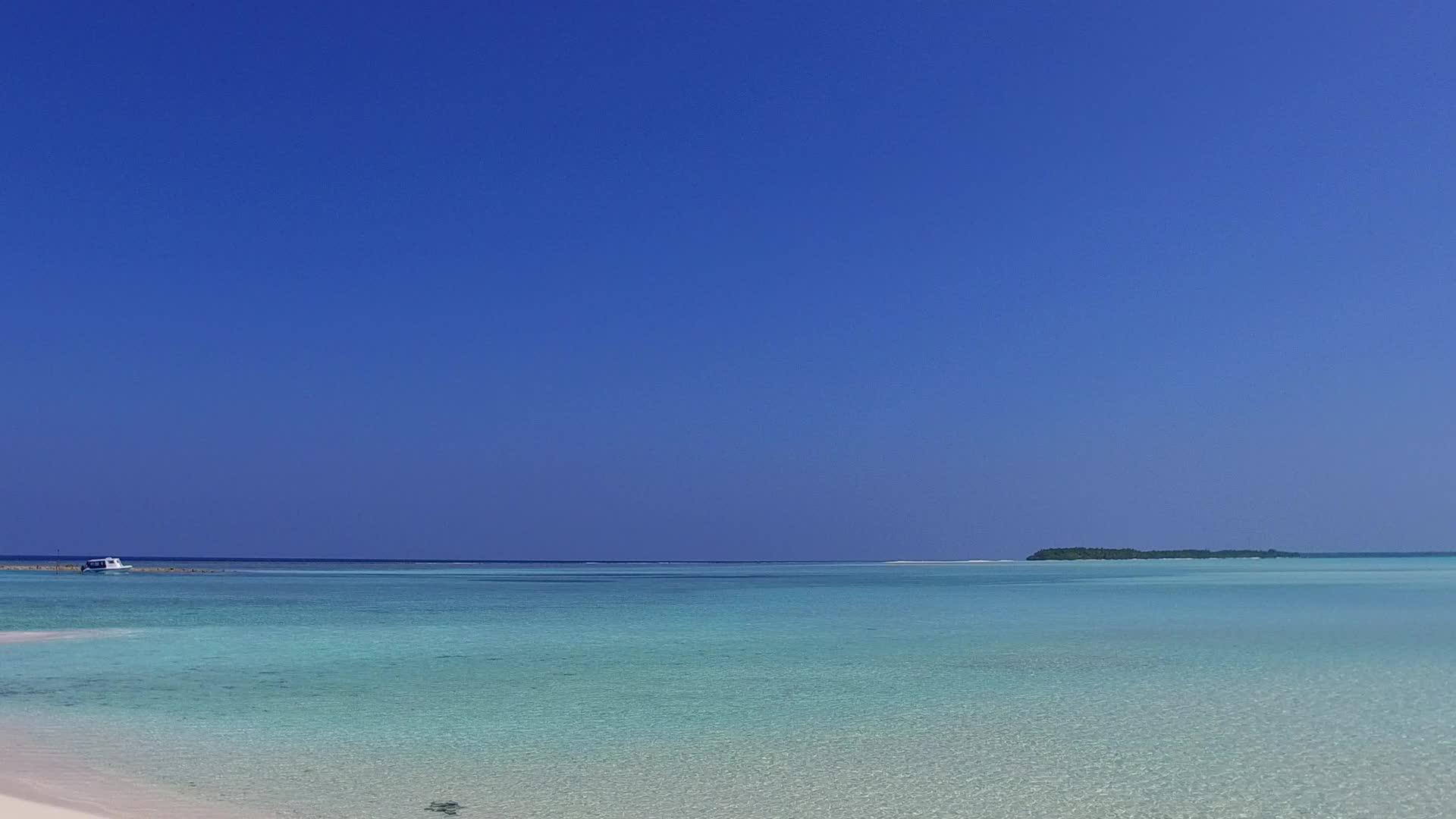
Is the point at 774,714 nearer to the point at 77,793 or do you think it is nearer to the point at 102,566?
the point at 77,793

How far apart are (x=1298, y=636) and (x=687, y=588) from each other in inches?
1532

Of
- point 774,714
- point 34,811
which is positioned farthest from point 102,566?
point 34,811

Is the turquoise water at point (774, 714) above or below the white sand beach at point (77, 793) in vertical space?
below

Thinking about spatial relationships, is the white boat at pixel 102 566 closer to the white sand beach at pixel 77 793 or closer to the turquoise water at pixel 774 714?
the turquoise water at pixel 774 714

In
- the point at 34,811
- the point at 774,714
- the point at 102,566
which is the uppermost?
the point at 34,811

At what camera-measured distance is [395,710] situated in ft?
49.1

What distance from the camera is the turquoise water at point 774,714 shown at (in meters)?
10.0

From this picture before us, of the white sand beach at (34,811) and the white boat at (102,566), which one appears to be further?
the white boat at (102,566)

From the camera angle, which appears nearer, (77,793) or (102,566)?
(77,793)

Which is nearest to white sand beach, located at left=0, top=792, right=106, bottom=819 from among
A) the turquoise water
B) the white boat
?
the turquoise water

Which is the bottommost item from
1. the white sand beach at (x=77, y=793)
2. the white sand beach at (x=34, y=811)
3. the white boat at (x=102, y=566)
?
the white boat at (x=102, y=566)

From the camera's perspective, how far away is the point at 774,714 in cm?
1445

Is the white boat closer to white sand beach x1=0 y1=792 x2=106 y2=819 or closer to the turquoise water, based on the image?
the turquoise water

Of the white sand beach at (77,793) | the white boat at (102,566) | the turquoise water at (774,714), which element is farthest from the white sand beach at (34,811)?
the white boat at (102,566)
